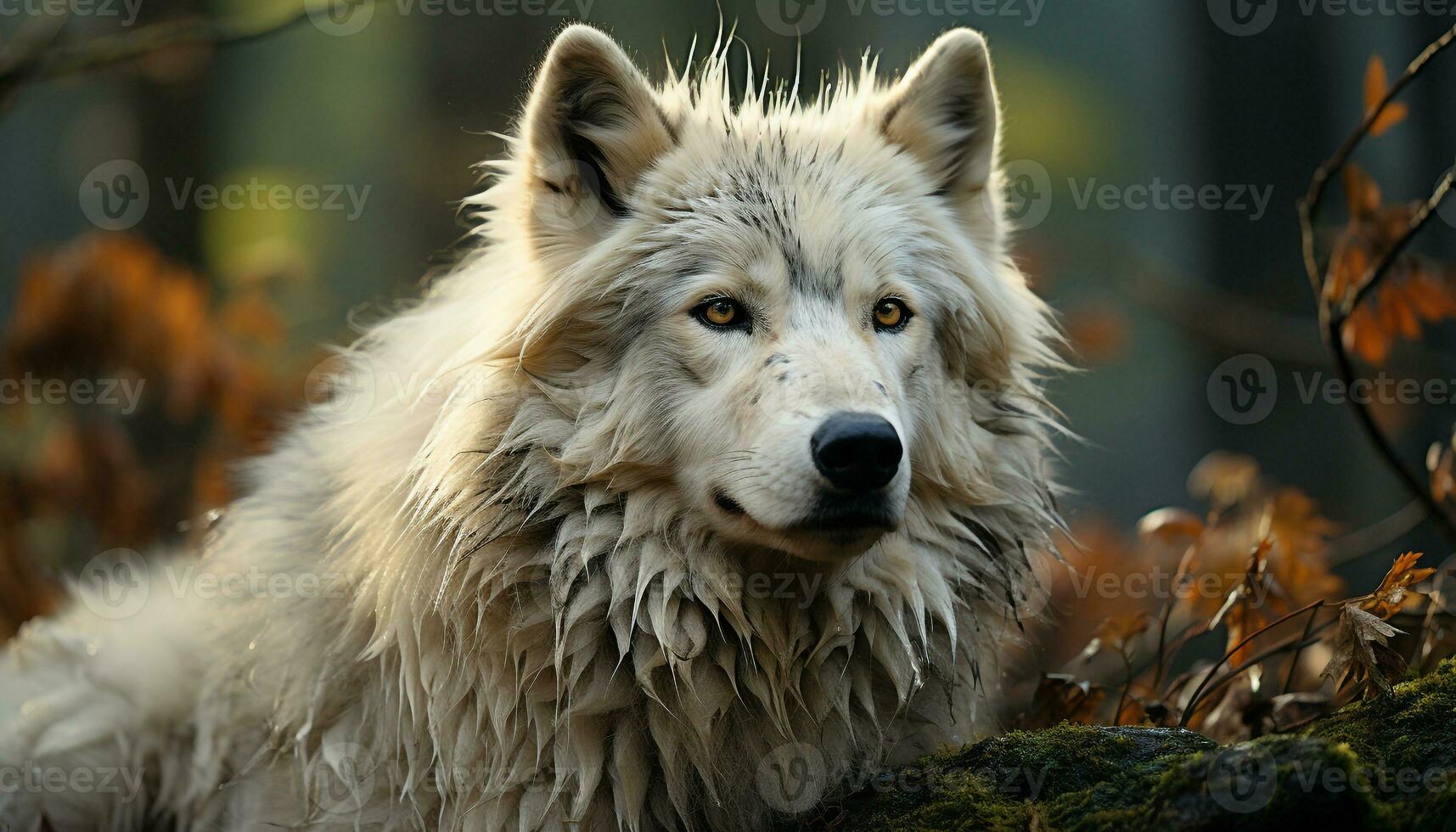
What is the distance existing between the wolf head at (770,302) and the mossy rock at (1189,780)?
0.60m

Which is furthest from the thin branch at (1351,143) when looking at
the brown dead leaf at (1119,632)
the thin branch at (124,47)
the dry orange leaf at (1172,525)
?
the thin branch at (124,47)

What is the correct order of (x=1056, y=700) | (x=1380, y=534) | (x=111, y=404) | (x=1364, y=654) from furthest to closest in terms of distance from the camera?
(x=111, y=404) < (x=1380, y=534) < (x=1056, y=700) < (x=1364, y=654)

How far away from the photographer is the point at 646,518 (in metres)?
3.04

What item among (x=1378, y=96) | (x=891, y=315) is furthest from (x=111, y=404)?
(x=1378, y=96)

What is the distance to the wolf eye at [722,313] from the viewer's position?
3.06 metres

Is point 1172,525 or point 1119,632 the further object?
point 1172,525

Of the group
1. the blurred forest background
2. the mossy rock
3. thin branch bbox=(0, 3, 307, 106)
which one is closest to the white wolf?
the mossy rock

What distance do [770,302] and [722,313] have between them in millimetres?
131

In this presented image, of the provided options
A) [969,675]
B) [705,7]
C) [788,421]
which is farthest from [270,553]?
[705,7]

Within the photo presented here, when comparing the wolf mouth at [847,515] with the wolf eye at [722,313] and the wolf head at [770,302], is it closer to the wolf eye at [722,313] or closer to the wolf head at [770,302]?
the wolf head at [770,302]

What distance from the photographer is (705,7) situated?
38.7ft

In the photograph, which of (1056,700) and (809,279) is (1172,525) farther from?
(809,279)

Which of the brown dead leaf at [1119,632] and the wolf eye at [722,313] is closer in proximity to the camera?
the wolf eye at [722,313]

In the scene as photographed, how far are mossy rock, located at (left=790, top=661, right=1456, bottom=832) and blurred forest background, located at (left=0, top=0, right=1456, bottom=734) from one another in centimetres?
98
